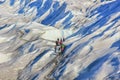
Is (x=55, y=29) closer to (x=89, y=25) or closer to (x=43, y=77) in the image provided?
(x=89, y=25)

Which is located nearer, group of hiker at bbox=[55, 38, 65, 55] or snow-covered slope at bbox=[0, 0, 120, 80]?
snow-covered slope at bbox=[0, 0, 120, 80]

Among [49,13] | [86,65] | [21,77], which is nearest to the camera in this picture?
[86,65]

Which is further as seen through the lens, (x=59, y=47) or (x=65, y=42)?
(x=65, y=42)

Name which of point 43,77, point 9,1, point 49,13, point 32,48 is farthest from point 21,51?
point 9,1

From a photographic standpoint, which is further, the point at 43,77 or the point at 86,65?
the point at 43,77

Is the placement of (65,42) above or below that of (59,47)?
above

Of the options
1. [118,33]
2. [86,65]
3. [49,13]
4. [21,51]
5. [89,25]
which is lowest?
[86,65]

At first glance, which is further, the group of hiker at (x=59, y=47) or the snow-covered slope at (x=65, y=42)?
the group of hiker at (x=59, y=47)

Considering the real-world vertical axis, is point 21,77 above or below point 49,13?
below
